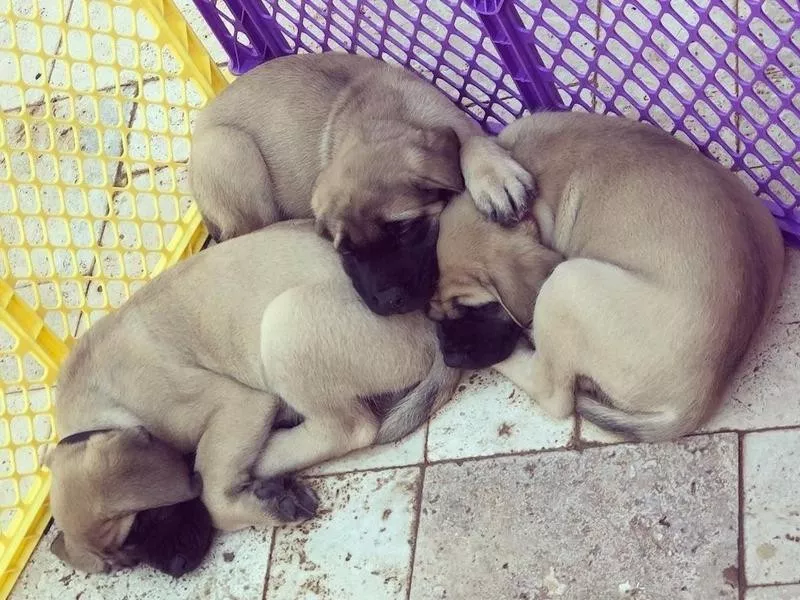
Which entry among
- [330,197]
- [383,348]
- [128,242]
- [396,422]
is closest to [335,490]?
[396,422]

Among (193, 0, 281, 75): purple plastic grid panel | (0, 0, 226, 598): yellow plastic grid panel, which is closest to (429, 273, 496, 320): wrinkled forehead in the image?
(0, 0, 226, 598): yellow plastic grid panel

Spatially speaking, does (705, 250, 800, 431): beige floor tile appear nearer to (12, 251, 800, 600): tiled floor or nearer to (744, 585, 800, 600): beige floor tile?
(12, 251, 800, 600): tiled floor

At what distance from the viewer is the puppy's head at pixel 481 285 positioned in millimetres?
2896

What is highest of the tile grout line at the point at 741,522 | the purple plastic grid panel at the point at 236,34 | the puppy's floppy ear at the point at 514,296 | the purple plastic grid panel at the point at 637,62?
the purple plastic grid panel at the point at 637,62

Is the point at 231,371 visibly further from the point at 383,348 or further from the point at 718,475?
→ the point at 718,475

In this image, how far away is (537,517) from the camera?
2936 millimetres

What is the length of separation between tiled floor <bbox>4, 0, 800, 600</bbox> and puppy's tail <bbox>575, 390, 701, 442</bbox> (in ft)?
0.26

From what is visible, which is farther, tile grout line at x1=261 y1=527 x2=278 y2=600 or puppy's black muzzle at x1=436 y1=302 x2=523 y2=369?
tile grout line at x1=261 y1=527 x2=278 y2=600

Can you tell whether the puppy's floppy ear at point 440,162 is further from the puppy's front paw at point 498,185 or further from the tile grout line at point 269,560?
the tile grout line at point 269,560

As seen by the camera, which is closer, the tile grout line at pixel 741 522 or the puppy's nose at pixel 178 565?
the tile grout line at pixel 741 522

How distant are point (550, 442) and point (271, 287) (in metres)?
1.07

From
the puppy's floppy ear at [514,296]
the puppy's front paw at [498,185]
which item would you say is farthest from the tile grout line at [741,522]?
the puppy's front paw at [498,185]

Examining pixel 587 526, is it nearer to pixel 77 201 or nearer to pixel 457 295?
pixel 457 295

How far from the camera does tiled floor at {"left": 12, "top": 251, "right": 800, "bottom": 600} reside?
269 centimetres
